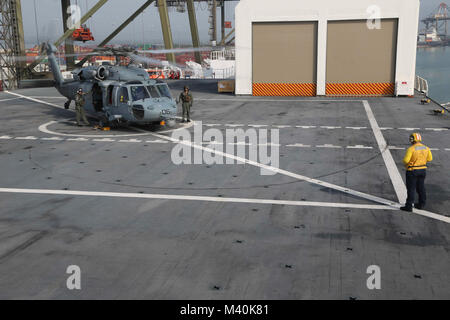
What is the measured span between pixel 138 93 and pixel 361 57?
1941 centimetres

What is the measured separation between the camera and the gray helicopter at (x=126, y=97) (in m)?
19.0

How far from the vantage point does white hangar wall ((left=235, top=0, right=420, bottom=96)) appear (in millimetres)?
31578

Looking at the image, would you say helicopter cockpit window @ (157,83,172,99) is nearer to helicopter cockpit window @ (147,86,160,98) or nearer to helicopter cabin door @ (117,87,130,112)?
helicopter cockpit window @ (147,86,160,98)

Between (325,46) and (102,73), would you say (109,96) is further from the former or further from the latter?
(325,46)

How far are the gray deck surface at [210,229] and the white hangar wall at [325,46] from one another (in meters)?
16.0

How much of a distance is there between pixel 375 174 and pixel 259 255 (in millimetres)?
6603

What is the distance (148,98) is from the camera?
62.7ft

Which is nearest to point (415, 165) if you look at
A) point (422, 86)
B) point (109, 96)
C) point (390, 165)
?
point (390, 165)

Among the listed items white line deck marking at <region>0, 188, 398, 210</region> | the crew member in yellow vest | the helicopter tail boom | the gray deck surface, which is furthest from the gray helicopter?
the crew member in yellow vest

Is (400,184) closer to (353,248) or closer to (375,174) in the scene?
(375,174)

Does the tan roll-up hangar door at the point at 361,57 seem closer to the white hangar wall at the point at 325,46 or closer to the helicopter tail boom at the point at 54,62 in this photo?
the white hangar wall at the point at 325,46

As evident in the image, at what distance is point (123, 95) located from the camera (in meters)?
19.3

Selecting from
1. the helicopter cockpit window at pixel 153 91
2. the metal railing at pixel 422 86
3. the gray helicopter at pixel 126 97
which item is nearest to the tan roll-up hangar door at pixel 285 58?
the metal railing at pixel 422 86
